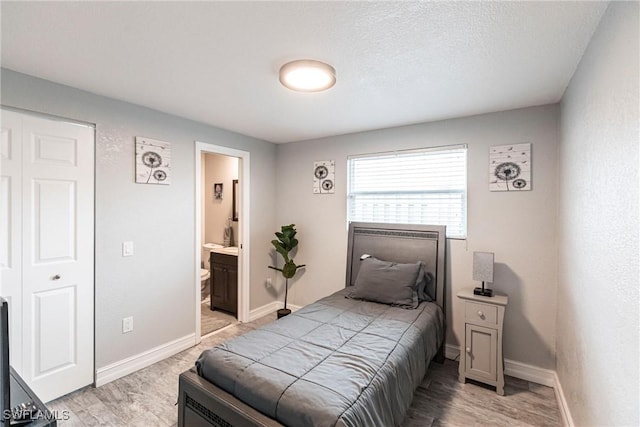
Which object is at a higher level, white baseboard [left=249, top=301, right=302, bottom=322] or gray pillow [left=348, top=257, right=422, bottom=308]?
gray pillow [left=348, top=257, right=422, bottom=308]

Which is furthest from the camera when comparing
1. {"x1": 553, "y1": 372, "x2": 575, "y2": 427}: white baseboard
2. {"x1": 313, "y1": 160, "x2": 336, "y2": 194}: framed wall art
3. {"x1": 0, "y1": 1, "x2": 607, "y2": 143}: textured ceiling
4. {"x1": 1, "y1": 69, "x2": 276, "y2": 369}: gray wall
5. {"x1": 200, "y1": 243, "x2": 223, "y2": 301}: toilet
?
{"x1": 200, "y1": 243, "x2": 223, "y2": 301}: toilet

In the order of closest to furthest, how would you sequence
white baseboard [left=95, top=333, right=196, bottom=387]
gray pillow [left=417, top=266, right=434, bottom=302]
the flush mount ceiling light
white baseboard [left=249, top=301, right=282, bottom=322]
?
the flush mount ceiling light → white baseboard [left=95, top=333, right=196, bottom=387] → gray pillow [left=417, top=266, right=434, bottom=302] → white baseboard [left=249, top=301, right=282, bottom=322]

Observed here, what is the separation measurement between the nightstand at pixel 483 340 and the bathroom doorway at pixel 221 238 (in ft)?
8.31

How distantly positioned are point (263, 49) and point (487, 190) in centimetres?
230

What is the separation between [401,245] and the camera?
3.18m

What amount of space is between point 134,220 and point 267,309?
7.06ft

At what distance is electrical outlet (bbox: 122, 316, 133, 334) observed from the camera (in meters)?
2.63

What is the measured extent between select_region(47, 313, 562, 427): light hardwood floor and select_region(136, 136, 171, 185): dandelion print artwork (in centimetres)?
173

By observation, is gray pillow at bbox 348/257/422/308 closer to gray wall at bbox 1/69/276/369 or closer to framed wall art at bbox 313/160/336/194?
framed wall art at bbox 313/160/336/194

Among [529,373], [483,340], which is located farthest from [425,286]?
[529,373]

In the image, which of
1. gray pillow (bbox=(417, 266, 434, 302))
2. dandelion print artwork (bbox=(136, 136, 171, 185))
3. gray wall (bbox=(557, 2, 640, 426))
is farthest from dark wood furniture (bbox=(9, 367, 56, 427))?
gray pillow (bbox=(417, 266, 434, 302))

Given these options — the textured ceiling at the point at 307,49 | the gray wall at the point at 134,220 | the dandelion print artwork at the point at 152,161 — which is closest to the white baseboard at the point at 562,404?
the textured ceiling at the point at 307,49

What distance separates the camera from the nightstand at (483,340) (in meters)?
2.41

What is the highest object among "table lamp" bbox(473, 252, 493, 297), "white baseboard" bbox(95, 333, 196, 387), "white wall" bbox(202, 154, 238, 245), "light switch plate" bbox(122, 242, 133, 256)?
"white wall" bbox(202, 154, 238, 245)
